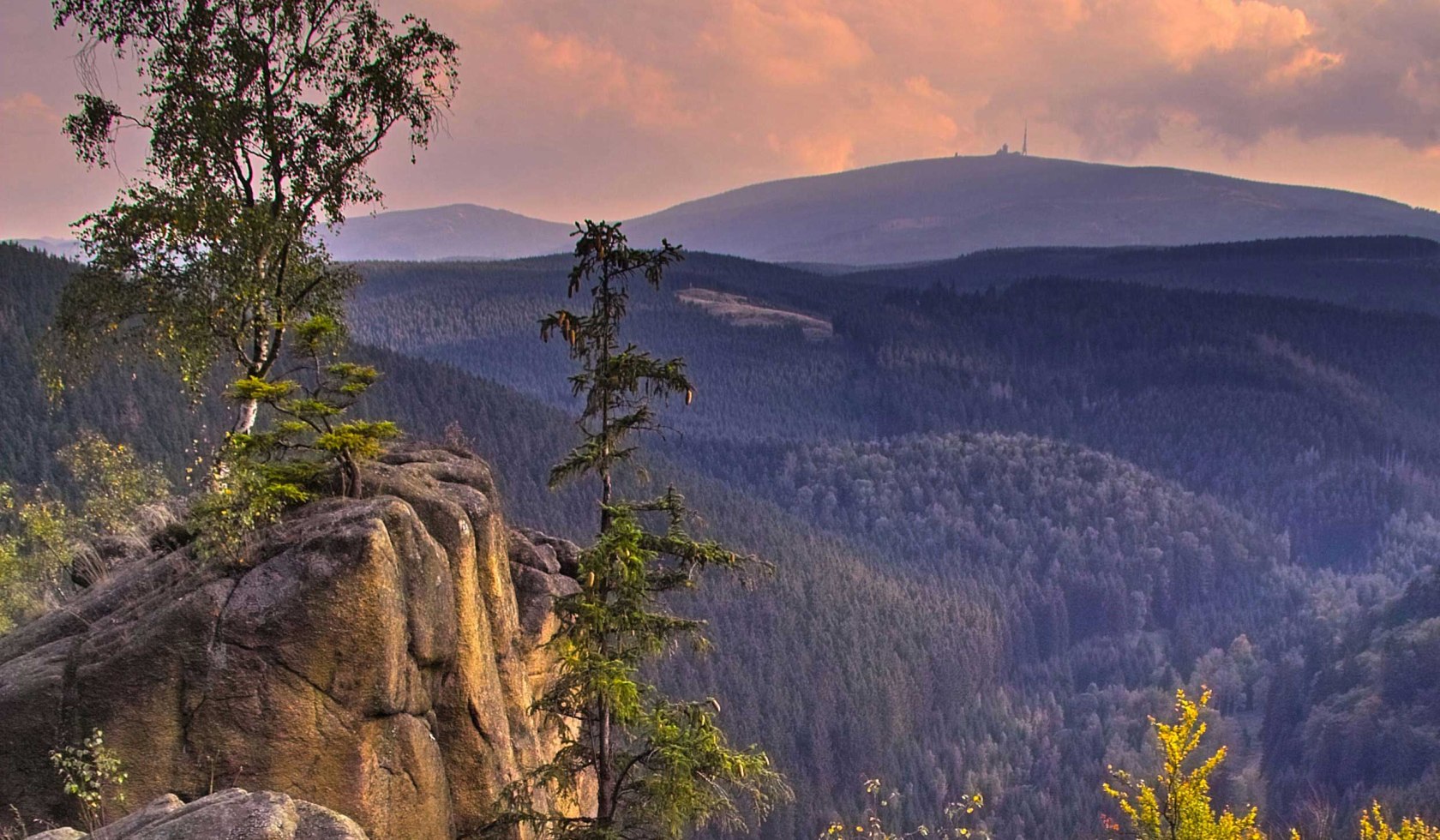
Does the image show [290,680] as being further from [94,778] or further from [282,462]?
[282,462]

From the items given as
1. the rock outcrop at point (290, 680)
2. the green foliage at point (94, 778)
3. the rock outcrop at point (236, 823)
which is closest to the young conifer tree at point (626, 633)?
the rock outcrop at point (290, 680)

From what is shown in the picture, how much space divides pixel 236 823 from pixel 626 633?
1031 cm

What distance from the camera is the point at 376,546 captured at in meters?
20.8

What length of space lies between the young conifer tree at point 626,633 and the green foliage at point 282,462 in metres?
4.29

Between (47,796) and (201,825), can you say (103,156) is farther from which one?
(201,825)

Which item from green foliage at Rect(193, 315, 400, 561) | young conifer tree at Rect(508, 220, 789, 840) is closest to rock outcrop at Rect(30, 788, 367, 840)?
green foliage at Rect(193, 315, 400, 561)

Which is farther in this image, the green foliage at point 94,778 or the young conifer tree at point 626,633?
the young conifer tree at point 626,633

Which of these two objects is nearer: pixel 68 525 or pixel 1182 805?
pixel 1182 805

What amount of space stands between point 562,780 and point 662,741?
2187 mm

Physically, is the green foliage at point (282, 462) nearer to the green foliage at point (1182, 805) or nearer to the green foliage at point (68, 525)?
the green foliage at point (68, 525)

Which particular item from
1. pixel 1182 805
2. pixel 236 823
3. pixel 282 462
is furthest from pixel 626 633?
pixel 1182 805

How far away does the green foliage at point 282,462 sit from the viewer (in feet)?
69.4

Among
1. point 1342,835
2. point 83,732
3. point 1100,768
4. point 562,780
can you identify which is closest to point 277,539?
point 83,732

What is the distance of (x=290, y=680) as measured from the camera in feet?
66.0
